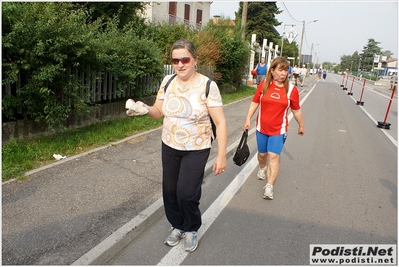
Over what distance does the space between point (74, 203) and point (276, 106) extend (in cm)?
280

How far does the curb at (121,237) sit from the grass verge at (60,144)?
1920 millimetres

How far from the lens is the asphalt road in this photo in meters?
2.98

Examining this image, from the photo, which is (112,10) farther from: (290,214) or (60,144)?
(290,214)

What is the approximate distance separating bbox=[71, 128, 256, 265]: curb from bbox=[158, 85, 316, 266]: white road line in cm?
46

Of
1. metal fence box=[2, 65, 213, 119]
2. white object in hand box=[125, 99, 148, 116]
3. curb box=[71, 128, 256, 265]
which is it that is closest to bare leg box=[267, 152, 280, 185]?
curb box=[71, 128, 256, 265]

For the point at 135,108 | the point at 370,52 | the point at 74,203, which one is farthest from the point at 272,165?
the point at 370,52

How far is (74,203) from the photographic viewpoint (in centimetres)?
365

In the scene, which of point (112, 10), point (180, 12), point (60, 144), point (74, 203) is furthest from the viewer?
point (180, 12)

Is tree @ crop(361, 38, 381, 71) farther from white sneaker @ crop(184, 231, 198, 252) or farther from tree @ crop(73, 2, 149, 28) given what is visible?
white sneaker @ crop(184, 231, 198, 252)

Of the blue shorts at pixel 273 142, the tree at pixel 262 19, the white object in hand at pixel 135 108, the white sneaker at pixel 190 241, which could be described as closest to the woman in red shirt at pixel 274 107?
the blue shorts at pixel 273 142

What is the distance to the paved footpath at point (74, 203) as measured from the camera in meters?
2.84

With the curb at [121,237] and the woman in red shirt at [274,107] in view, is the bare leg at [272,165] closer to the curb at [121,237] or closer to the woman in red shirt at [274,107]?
the woman in red shirt at [274,107]

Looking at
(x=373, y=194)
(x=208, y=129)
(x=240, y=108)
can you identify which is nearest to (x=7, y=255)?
(x=208, y=129)

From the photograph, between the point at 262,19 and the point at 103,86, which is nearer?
the point at 103,86
